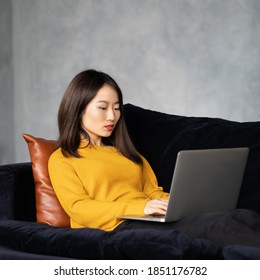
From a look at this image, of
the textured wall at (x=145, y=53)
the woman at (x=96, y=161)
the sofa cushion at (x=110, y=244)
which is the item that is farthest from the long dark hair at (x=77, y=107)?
the textured wall at (x=145, y=53)

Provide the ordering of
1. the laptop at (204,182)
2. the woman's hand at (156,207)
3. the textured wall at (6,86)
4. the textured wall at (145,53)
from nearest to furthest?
the laptop at (204,182), the woman's hand at (156,207), the textured wall at (145,53), the textured wall at (6,86)

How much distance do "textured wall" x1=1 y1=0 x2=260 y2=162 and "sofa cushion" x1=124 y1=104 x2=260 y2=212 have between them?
43.4 inches

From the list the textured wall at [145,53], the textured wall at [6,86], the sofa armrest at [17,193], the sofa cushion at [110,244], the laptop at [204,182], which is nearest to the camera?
the sofa cushion at [110,244]

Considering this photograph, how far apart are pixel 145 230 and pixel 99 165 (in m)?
0.77

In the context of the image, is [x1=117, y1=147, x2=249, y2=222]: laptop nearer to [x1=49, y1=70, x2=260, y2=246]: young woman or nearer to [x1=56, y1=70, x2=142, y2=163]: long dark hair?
[x1=49, y1=70, x2=260, y2=246]: young woman

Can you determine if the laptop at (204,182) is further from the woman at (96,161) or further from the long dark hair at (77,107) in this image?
the long dark hair at (77,107)

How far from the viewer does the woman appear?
7.52ft

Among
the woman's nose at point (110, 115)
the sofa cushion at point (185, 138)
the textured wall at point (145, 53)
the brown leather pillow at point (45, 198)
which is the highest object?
the textured wall at point (145, 53)

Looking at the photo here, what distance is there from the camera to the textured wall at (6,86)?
4414 mm

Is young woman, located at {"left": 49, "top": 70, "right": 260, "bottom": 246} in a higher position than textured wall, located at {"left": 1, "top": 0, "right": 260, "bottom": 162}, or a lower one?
lower

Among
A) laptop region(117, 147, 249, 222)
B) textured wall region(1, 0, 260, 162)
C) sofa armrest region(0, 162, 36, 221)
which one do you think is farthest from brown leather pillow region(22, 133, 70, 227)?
textured wall region(1, 0, 260, 162)

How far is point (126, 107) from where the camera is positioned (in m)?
2.83

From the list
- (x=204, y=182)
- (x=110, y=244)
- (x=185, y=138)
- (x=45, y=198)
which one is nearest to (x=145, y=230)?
(x=110, y=244)

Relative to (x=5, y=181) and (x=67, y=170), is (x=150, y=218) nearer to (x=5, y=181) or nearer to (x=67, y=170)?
(x=67, y=170)
